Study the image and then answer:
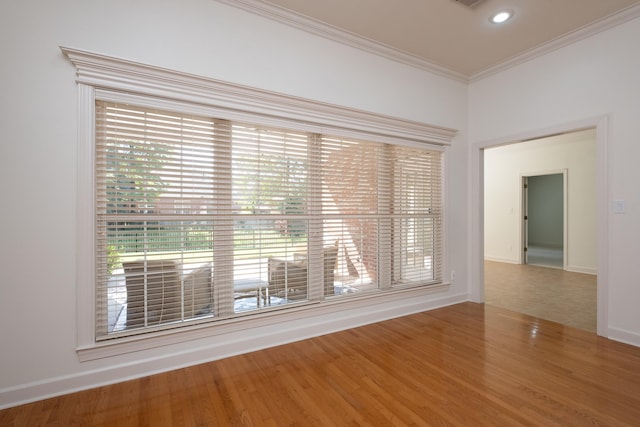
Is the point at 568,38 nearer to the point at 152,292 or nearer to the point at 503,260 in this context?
the point at 152,292

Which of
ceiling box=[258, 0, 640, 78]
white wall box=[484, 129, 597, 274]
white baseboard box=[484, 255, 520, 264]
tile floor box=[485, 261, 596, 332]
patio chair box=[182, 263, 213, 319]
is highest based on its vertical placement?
ceiling box=[258, 0, 640, 78]

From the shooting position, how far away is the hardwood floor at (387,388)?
5.73 feet

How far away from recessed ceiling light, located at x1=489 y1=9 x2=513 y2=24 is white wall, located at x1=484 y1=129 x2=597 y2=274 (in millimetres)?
4120

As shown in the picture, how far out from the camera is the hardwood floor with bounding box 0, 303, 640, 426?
68.7 inches

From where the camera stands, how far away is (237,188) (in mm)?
2572

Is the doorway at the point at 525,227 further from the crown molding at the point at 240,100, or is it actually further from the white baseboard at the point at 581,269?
the crown molding at the point at 240,100

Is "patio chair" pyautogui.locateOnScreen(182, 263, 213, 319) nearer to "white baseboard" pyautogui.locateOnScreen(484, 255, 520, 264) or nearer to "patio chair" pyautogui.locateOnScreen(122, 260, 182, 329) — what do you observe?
"patio chair" pyautogui.locateOnScreen(122, 260, 182, 329)

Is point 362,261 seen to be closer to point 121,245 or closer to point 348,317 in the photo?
point 348,317

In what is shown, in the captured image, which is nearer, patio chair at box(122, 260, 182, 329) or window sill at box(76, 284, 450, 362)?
window sill at box(76, 284, 450, 362)

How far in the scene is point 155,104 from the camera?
7.29 ft

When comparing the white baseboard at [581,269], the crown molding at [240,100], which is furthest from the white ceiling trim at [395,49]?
the white baseboard at [581,269]

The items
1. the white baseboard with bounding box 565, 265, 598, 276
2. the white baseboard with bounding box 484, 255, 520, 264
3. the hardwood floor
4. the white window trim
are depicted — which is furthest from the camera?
the white baseboard with bounding box 484, 255, 520, 264

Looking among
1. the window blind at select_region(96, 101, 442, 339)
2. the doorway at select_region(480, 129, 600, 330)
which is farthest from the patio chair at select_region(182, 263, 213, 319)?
the doorway at select_region(480, 129, 600, 330)

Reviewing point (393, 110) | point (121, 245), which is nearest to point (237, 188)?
point (121, 245)
